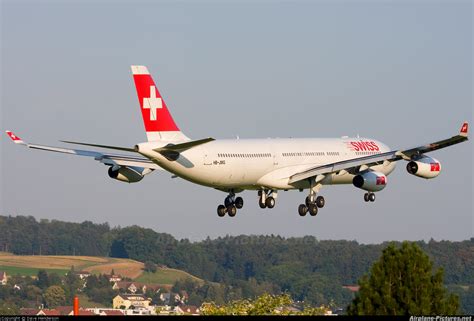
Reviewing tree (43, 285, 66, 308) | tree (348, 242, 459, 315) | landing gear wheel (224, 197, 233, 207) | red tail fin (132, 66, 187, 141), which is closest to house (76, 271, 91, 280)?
tree (43, 285, 66, 308)

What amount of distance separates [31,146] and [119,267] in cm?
9374

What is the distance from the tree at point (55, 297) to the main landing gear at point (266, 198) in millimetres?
68912

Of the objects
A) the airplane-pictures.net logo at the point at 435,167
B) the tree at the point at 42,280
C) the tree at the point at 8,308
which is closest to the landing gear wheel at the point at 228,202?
the airplane-pictures.net logo at the point at 435,167

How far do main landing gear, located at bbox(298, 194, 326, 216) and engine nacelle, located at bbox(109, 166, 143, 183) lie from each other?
13.1m

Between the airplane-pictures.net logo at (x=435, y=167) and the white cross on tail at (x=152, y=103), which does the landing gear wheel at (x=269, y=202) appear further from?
the white cross on tail at (x=152, y=103)

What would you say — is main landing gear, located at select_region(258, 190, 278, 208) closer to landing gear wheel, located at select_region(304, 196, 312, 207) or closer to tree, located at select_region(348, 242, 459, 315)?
landing gear wheel, located at select_region(304, 196, 312, 207)

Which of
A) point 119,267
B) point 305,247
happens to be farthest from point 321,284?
point 119,267

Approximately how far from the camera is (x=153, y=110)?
338ft

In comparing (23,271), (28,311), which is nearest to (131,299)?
(28,311)

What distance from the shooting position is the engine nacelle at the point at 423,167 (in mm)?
107812

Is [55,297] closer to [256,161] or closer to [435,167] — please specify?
[256,161]

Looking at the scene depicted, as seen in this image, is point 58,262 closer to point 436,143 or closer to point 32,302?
point 32,302

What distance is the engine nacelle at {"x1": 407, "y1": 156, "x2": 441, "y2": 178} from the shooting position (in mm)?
107812

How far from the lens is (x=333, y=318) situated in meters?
56.9
